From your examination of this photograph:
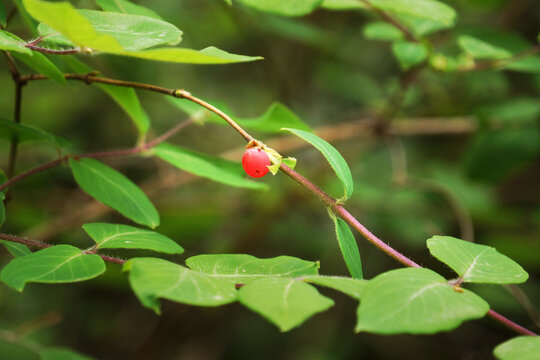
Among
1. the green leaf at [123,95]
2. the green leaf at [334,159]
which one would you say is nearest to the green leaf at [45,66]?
the green leaf at [123,95]

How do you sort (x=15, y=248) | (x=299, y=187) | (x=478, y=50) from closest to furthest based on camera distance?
(x=15, y=248) → (x=478, y=50) → (x=299, y=187)

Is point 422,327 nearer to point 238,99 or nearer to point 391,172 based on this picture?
point 391,172

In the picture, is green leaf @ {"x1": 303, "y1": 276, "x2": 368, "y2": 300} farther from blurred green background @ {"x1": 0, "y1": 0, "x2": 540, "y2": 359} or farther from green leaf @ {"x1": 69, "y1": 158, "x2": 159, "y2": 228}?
blurred green background @ {"x1": 0, "y1": 0, "x2": 540, "y2": 359}

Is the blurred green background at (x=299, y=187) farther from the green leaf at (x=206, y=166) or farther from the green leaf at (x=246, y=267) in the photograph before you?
the green leaf at (x=246, y=267)

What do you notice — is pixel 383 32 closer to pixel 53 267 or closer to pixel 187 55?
pixel 187 55

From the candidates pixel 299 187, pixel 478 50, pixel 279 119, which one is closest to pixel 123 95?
pixel 279 119

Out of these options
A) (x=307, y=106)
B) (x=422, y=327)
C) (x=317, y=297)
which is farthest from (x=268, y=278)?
(x=307, y=106)
